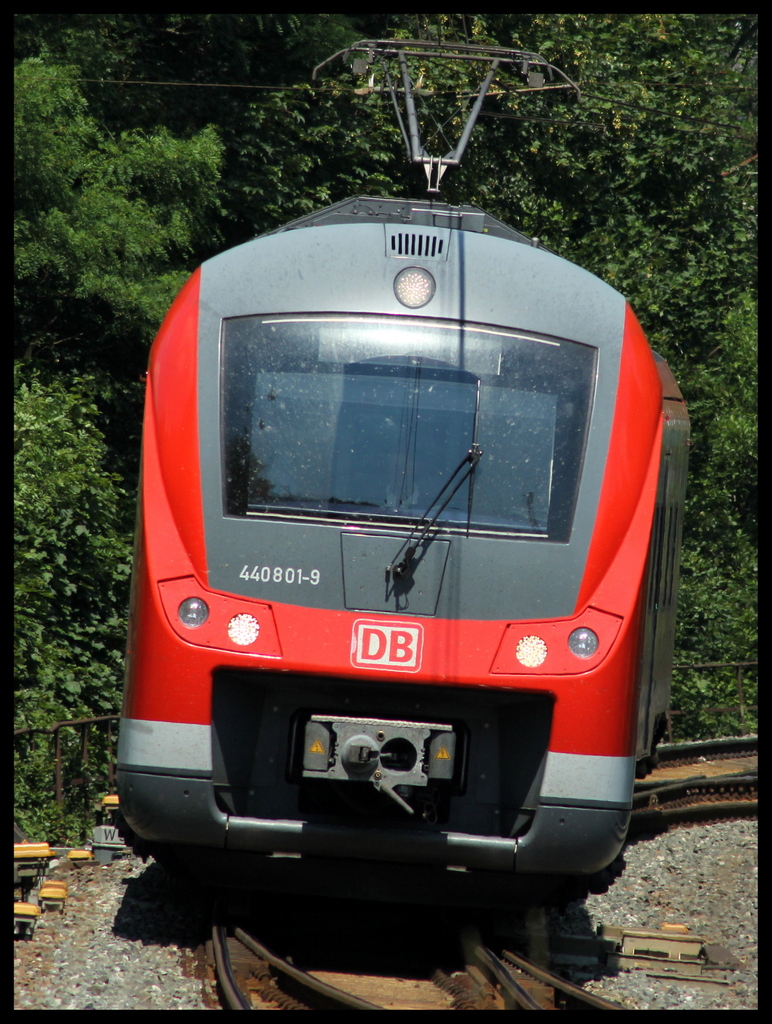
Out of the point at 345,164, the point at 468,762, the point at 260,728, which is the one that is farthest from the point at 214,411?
the point at 345,164

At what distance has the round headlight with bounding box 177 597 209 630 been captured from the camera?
5.39 metres

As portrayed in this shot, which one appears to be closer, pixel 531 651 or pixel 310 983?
pixel 310 983

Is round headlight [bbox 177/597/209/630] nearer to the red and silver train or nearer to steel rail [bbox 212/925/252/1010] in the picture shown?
the red and silver train

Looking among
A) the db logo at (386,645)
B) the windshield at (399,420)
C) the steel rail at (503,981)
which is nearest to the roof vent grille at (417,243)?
the windshield at (399,420)

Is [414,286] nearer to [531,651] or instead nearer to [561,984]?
[531,651]

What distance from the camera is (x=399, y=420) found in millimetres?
5652

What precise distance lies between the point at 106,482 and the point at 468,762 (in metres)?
8.13


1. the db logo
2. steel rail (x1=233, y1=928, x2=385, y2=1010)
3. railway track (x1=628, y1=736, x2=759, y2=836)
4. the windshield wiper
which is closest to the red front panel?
the db logo

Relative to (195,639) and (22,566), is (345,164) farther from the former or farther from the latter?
(195,639)

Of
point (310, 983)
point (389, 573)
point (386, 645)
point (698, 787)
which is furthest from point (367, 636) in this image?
point (698, 787)

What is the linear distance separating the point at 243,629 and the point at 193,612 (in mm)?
231

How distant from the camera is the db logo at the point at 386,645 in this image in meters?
5.33

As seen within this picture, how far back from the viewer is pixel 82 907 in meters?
6.44

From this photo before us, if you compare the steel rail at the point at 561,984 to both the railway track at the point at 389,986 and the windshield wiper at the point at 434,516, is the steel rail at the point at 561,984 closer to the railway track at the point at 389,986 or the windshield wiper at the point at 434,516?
the railway track at the point at 389,986
